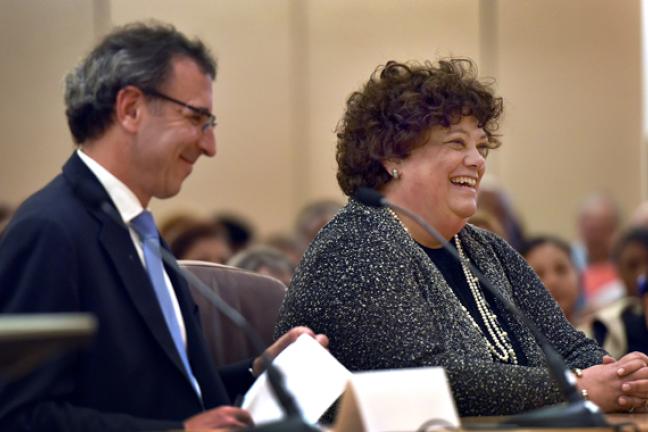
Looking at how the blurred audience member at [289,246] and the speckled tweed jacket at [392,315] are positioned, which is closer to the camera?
the speckled tweed jacket at [392,315]

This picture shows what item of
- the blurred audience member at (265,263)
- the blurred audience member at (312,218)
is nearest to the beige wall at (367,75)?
the blurred audience member at (312,218)

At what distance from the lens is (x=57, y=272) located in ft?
8.50

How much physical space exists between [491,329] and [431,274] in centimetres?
24

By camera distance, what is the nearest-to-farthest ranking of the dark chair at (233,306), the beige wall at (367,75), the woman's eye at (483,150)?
the woman's eye at (483,150), the dark chair at (233,306), the beige wall at (367,75)

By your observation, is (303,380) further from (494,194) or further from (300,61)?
(300,61)


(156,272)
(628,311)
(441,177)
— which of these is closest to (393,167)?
(441,177)

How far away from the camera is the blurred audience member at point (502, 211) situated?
650 cm

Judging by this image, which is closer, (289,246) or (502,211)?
(502,211)

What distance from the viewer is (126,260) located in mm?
2744

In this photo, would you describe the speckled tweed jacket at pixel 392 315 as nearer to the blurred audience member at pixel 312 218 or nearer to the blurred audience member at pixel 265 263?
the blurred audience member at pixel 265 263

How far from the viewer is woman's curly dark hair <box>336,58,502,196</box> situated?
3.30 metres

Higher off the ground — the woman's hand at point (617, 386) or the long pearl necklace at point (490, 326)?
the long pearl necklace at point (490, 326)

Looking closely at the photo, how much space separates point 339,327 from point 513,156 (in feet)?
21.0

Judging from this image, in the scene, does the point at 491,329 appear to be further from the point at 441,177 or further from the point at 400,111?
the point at 400,111
